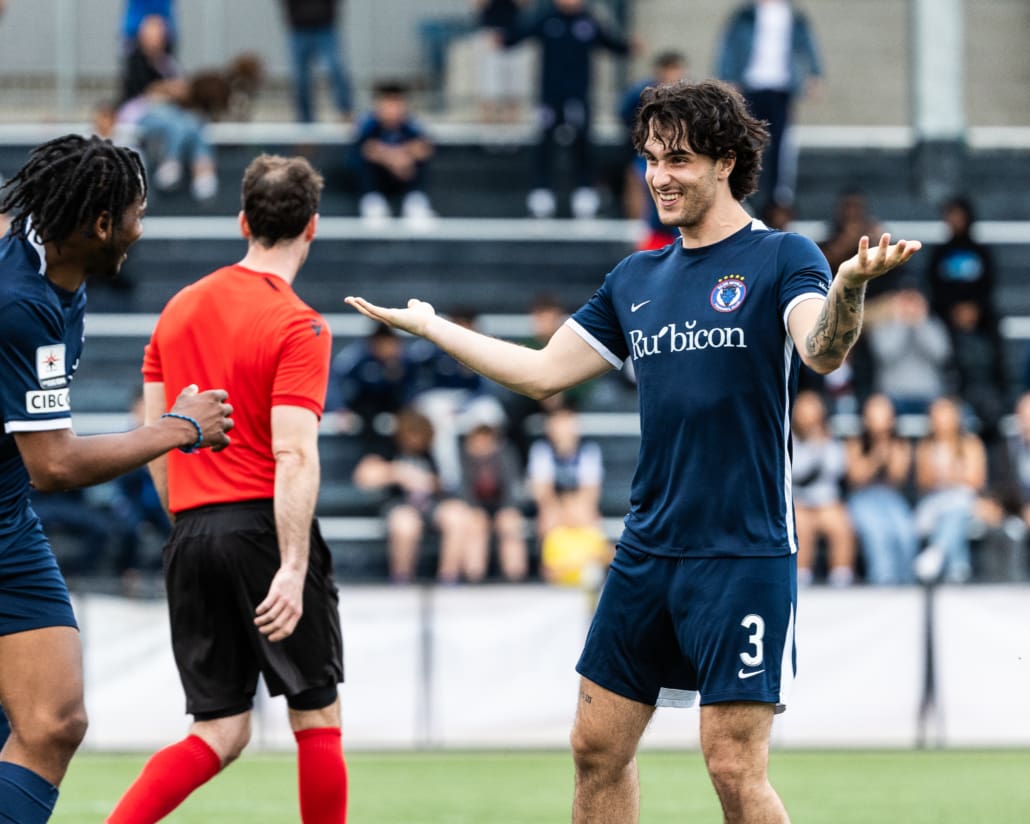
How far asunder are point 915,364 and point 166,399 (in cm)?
1069

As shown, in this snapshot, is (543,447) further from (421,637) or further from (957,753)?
(957,753)

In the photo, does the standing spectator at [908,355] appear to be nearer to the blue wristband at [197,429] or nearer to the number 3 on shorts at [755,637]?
the number 3 on shorts at [755,637]

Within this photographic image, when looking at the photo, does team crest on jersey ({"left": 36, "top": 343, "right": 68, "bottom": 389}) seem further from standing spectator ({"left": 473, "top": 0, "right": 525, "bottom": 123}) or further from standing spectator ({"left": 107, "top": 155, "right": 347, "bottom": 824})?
standing spectator ({"left": 473, "top": 0, "right": 525, "bottom": 123})

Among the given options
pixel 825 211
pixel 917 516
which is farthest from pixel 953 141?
pixel 917 516

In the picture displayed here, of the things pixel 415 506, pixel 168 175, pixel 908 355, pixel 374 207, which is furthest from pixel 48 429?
pixel 168 175

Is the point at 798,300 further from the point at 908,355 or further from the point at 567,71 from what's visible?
the point at 567,71

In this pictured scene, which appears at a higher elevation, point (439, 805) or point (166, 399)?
point (166, 399)

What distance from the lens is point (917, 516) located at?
1469 cm

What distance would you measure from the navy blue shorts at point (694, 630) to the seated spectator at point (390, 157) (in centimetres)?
1279

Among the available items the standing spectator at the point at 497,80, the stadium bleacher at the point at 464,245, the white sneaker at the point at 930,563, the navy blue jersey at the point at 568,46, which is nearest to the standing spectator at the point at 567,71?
the navy blue jersey at the point at 568,46

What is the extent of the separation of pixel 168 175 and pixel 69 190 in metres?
13.5

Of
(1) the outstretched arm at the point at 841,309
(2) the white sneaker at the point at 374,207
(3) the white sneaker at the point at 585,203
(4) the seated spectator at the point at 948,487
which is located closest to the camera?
(1) the outstretched arm at the point at 841,309

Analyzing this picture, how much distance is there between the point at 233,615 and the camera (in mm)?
6191

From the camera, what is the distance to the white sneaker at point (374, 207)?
1836cm
